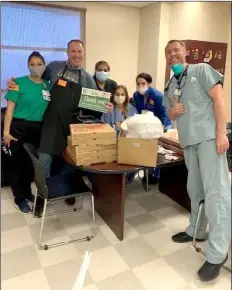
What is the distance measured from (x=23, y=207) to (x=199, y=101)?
1.76 meters

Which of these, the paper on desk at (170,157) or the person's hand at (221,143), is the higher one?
the person's hand at (221,143)

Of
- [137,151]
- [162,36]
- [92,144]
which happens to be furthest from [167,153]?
[162,36]

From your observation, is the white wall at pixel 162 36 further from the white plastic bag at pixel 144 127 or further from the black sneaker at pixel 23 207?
the black sneaker at pixel 23 207

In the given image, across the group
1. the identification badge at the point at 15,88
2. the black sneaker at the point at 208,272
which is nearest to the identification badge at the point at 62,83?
the identification badge at the point at 15,88

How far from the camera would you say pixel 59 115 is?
217 centimetres

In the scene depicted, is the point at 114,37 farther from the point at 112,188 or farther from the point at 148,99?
the point at 112,188

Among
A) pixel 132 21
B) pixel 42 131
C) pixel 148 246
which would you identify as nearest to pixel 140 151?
pixel 148 246

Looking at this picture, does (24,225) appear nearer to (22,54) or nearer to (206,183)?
(206,183)

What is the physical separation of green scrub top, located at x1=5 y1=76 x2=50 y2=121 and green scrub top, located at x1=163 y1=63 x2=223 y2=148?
3.74ft

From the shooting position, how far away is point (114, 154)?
1.94 metres

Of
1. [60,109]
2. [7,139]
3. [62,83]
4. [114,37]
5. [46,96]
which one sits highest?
[114,37]

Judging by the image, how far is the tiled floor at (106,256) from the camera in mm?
1611

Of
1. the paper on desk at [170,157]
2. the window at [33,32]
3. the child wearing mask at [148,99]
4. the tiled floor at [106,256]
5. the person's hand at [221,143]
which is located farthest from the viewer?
the window at [33,32]

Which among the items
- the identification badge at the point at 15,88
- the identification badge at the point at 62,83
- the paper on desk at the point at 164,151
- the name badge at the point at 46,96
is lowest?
the paper on desk at the point at 164,151
